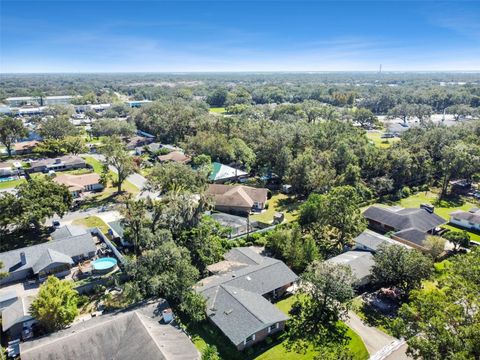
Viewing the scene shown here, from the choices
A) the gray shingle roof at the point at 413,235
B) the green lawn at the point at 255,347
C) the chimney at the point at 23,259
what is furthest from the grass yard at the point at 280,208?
the chimney at the point at 23,259

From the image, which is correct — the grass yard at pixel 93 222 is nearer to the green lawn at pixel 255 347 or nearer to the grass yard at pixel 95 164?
the green lawn at pixel 255 347

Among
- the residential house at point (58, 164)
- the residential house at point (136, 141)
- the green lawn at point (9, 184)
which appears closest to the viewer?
the green lawn at point (9, 184)

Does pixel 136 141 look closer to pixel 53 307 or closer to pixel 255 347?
pixel 53 307

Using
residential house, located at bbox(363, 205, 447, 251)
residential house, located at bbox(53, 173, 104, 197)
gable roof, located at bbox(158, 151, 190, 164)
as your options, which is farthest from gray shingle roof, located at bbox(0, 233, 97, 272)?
gable roof, located at bbox(158, 151, 190, 164)

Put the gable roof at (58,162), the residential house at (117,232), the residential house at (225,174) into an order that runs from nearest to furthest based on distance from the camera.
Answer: the residential house at (117,232)
the residential house at (225,174)
the gable roof at (58,162)

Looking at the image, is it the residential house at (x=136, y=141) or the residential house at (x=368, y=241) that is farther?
the residential house at (x=136, y=141)

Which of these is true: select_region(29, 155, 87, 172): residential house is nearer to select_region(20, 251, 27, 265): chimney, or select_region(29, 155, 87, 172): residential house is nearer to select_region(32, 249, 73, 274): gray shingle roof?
select_region(20, 251, 27, 265): chimney

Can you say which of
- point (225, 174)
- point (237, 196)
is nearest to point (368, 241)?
point (237, 196)
